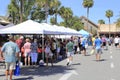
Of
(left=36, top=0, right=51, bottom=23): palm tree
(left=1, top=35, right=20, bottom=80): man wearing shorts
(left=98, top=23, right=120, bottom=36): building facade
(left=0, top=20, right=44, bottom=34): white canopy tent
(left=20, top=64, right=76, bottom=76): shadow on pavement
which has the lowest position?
(left=20, top=64, right=76, bottom=76): shadow on pavement

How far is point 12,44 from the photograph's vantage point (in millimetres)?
13977

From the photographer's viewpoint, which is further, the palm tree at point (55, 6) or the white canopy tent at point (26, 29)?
the palm tree at point (55, 6)

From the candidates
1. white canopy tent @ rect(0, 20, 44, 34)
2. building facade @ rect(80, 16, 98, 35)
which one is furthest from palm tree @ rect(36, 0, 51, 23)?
white canopy tent @ rect(0, 20, 44, 34)

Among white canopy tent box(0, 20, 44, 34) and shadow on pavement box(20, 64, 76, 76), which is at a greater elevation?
white canopy tent box(0, 20, 44, 34)

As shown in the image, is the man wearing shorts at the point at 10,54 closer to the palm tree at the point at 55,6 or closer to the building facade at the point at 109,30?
the palm tree at the point at 55,6

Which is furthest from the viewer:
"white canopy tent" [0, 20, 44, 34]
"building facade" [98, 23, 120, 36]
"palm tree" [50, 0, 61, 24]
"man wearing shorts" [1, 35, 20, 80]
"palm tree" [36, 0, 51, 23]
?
"building facade" [98, 23, 120, 36]

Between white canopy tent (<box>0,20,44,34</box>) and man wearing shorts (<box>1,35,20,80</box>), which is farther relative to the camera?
white canopy tent (<box>0,20,44,34</box>)

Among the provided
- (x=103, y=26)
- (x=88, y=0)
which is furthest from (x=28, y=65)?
(x=103, y=26)

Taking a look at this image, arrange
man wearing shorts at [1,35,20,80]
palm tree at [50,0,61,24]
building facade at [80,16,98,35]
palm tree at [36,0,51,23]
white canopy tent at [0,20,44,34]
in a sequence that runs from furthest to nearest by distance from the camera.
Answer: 1. building facade at [80,16,98,35]
2. palm tree at [50,0,61,24]
3. palm tree at [36,0,51,23]
4. white canopy tent at [0,20,44,34]
5. man wearing shorts at [1,35,20,80]

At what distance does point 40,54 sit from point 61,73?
5617 mm

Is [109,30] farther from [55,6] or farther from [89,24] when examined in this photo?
[55,6]

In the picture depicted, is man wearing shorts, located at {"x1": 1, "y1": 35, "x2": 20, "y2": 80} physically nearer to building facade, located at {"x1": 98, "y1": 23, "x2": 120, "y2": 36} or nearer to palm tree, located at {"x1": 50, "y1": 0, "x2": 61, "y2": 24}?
palm tree, located at {"x1": 50, "y1": 0, "x2": 61, "y2": 24}

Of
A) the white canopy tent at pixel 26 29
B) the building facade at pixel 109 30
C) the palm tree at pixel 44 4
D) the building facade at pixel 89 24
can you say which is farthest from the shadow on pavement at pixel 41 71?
the building facade at pixel 89 24

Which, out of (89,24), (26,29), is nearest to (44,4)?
(89,24)
